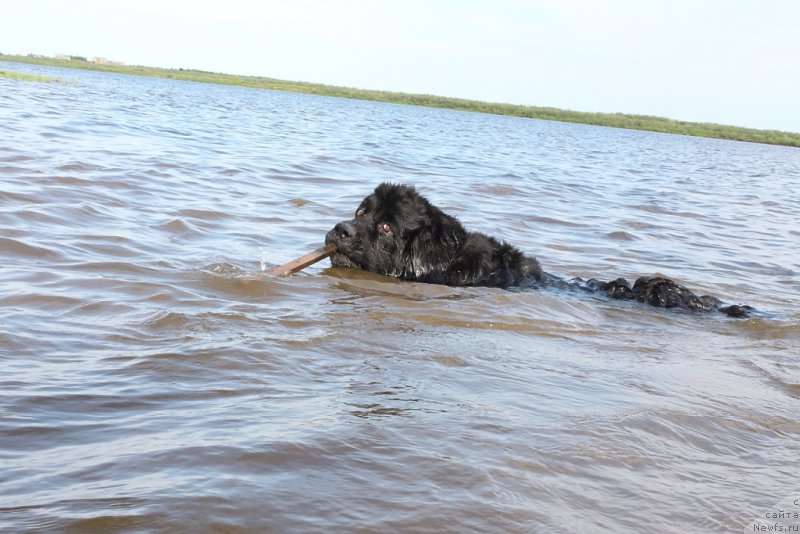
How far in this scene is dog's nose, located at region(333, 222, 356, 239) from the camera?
7035 mm

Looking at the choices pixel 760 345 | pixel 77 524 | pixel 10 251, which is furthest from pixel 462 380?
pixel 10 251

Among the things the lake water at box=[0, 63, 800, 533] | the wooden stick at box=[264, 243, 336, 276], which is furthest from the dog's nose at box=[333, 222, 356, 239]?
the lake water at box=[0, 63, 800, 533]

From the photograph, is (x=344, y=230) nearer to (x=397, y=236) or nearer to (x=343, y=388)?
(x=397, y=236)

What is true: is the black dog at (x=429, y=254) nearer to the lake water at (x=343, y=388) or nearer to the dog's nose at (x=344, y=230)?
the dog's nose at (x=344, y=230)

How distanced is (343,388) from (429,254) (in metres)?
3.32

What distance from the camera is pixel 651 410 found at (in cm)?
409

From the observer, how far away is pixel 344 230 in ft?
23.1

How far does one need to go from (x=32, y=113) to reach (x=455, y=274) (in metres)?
15.9

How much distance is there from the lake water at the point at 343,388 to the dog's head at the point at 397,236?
220mm

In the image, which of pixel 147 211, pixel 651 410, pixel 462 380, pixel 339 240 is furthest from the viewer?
pixel 147 211

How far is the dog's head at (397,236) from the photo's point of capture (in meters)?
7.09

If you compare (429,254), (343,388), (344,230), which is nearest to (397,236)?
(429,254)

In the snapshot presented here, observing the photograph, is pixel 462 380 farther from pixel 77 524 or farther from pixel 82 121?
pixel 82 121

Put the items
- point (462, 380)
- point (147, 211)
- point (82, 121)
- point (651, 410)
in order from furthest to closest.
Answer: point (82, 121)
point (147, 211)
point (462, 380)
point (651, 410)
